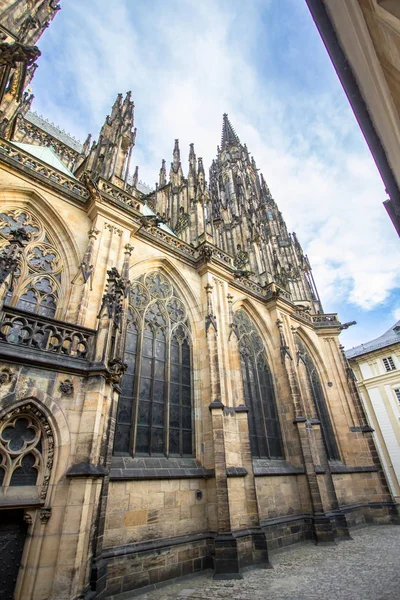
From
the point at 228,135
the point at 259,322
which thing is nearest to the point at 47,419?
the point at 259,322

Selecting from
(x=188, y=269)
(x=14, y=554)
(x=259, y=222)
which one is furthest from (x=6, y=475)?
(x=259, y=222)

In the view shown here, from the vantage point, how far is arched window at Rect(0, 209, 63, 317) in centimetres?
739

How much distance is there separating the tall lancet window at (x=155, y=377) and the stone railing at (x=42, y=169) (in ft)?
11.3

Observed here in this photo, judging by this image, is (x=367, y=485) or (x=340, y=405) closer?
(x=367, y=485)

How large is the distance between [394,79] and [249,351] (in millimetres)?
11509

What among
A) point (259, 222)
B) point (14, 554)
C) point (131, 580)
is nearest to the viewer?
point (14, 554)

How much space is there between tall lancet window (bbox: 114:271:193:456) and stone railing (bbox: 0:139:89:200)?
3.45 m

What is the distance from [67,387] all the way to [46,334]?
4.42 feet

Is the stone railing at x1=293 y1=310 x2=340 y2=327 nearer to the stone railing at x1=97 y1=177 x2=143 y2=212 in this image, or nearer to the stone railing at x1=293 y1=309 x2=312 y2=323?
the stone railing at x1=293 y1=309 x2=312 y2=323

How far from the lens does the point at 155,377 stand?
29.6 ft

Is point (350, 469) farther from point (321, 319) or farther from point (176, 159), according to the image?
point (176, 159)

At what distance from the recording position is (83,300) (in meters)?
7.34

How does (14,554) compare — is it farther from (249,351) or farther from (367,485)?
(367,485)

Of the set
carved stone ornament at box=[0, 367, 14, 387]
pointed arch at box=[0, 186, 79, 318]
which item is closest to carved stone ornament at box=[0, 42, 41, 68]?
pointed arch at box=[0, 186, 79, 318]
